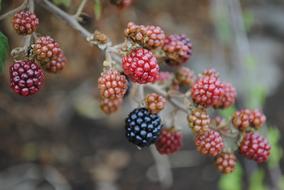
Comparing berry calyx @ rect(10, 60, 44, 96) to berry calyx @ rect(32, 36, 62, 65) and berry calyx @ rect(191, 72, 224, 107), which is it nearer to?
berry calyx @ rect(32, 36, 62, 65)

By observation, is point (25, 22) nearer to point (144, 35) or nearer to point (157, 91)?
point (144, 35)

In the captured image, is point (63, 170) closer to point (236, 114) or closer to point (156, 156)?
point (156, 156)

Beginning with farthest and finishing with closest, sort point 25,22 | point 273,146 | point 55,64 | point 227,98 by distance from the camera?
point 273,146 < point 227,98 < point 55,64 < point 25,22

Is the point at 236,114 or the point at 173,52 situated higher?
the point at 173,52

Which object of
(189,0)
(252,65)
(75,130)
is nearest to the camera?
(252,65)

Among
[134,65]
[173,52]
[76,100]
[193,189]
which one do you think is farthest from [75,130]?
[134,65]

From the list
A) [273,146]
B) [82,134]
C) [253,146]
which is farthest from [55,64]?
[82,134]
